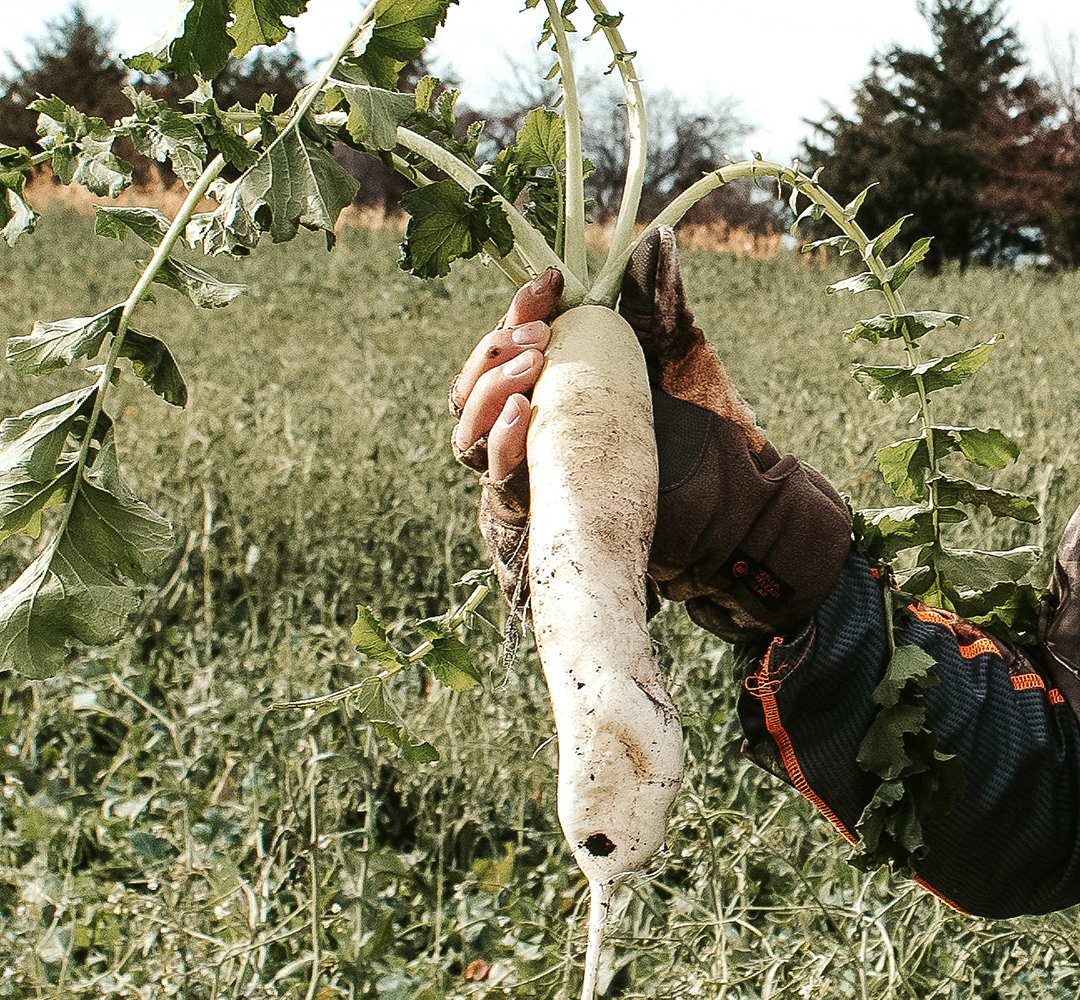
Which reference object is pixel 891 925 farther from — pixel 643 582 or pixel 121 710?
pixel 121 710

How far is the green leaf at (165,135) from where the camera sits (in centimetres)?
114

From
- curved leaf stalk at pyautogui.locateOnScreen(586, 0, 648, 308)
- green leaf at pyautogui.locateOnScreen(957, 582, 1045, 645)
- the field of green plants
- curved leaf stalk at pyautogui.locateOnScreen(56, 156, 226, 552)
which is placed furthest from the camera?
the field of green plants

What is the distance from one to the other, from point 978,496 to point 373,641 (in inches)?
33.1

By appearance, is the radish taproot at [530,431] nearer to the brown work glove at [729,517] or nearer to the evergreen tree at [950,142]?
the brown work glove at [729,517]

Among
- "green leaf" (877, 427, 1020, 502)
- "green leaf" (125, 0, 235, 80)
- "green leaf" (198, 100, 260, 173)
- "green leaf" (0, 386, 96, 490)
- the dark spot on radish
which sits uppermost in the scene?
"green leaf" (125, 0, 235, 80)

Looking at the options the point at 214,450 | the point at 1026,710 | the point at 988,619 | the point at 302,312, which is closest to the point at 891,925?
the point at 988,619

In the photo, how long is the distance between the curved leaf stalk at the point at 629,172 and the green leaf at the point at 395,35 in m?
0.27

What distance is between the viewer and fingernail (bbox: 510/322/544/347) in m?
1.24

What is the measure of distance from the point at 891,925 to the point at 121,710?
Result: 1.88 metres

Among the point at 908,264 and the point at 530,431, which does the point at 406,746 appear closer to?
the point at 530,431

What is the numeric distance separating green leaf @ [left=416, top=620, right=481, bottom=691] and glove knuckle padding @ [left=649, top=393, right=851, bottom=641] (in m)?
0.33

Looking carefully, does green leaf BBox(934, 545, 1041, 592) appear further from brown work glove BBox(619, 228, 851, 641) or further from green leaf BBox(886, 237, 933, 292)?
green leaf BBox(886, 237, 933, 292)

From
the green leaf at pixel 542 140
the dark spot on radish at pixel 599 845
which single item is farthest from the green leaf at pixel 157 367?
the dark spot on radish at pixel 599 845

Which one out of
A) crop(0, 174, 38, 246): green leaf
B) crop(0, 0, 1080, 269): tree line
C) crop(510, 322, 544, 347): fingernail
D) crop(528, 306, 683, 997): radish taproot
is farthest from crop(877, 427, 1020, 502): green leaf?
crop(0, 0, 1080, 269): tree line
